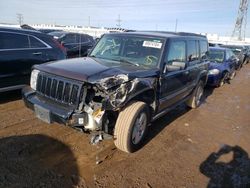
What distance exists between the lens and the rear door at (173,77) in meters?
4.39

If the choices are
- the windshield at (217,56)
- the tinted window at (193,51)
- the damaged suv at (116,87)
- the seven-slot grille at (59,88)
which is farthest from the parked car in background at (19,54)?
the windshield at (217,56)

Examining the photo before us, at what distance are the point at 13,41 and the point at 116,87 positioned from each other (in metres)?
3.67

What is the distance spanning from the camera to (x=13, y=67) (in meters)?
5.61

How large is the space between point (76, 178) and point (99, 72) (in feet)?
5.02

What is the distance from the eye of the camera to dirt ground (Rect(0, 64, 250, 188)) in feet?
10.5

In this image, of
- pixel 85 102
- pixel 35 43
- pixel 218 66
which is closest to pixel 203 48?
pixel 218 66

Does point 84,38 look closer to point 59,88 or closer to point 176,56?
point 176,56

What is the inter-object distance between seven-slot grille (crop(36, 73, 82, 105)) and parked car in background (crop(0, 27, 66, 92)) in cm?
206

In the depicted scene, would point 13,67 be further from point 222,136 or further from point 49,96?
point 222,136

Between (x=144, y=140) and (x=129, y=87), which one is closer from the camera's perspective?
(x=129, y=87)

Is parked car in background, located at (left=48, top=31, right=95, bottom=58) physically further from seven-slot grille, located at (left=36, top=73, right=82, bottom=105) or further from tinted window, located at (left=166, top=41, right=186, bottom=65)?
seven-slot grille, located at (left=36, top=73, right=82, bottom=105)

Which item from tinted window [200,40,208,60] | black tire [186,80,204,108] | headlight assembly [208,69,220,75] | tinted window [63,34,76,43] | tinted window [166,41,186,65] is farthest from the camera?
tinted window [63,34,76,43]

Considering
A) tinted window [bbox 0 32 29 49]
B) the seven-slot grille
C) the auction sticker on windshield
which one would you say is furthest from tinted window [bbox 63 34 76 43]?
the seven-slot grille

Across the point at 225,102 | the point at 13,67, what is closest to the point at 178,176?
the point at 13,67
